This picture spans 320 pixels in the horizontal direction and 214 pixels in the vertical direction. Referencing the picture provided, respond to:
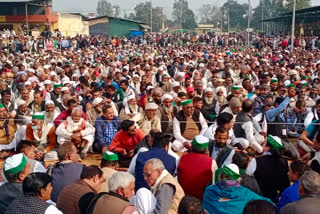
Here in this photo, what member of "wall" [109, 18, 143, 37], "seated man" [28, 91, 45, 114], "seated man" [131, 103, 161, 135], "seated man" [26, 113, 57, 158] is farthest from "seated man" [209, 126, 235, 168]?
"wall" [109, 18, 143, 37]

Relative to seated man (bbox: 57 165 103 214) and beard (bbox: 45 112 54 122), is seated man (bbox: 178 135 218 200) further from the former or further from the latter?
beard (bbox: 45 112 54 122)

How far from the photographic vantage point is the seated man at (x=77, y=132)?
7.02 m

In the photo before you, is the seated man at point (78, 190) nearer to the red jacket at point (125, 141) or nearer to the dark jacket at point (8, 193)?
the dark jacket at point (8, 193)

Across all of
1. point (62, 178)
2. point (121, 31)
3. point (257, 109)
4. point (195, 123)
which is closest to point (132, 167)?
point (62, 178)

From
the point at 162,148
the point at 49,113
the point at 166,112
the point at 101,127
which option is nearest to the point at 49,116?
the point at 49,113

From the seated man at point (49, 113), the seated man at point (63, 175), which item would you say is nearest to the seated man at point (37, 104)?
the seated man at point (49, 113)

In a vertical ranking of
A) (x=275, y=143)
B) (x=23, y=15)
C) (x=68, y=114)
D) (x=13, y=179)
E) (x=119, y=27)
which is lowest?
(x=13, y=179)

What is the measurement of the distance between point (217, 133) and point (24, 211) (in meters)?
2.75

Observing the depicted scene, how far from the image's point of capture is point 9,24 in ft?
135

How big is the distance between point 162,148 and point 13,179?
68.0 inches

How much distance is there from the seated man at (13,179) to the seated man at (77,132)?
2.96 m

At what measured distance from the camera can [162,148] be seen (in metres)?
4.70

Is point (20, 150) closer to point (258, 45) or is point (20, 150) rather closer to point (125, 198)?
point (125, 198)

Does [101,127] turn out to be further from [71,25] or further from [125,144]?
[71,25]
